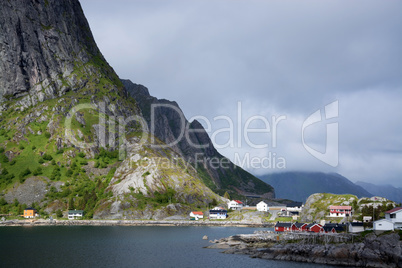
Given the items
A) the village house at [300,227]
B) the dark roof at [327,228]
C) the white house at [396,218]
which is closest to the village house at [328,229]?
the dark roof at [327,228]

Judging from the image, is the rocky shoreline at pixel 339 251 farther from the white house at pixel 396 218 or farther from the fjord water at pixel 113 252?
the white house at pixel 396 218

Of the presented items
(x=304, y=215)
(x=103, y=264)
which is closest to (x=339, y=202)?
(x=304, y=215)

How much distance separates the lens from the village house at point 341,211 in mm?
156750

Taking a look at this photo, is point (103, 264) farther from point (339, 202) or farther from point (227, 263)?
→ point (339, 202)

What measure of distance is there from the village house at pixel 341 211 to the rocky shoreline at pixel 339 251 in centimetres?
5181

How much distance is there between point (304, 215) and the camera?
174 metres

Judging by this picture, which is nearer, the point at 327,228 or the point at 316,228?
the point at 327,228

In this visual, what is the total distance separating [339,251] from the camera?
91.0 metres

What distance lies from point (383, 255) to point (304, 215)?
8982 cm

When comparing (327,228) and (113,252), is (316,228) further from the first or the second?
(113,252)

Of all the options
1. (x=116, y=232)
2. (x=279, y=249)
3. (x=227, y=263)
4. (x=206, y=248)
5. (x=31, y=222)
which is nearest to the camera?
(x=227, y=263)

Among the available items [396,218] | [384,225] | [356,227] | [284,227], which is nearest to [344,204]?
[284,227]

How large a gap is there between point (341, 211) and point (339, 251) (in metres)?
71.9

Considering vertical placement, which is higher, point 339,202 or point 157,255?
point 339,202
